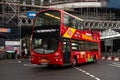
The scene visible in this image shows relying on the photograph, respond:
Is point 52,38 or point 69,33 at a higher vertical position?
point 69,33

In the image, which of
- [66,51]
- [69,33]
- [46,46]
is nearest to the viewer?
[46,46]

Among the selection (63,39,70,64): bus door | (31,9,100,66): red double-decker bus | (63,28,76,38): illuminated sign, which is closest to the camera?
(31,9,100,66): red double-decker bus

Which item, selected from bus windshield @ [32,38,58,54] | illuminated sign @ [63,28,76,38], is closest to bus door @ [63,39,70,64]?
illuminated sign @ [63,28,76,38]

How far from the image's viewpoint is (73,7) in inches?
2773

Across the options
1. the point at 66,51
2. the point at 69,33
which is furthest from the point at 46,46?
the point at 69,33

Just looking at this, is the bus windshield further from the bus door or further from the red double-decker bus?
the bus door

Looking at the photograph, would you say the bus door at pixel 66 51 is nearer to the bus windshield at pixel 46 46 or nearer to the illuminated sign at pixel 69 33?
the illuminated sign at pixel 69 33

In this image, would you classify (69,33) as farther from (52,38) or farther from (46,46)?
(46,46)

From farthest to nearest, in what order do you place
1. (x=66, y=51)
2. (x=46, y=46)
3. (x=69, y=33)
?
(x=69, y=33)
(x=66, y=51)
(x=46, y=46)

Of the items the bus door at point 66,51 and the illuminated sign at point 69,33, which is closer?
the bus door at point 66,51

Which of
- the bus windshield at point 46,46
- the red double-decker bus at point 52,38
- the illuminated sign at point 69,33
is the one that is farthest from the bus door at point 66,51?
the bus windshield at point 46,46

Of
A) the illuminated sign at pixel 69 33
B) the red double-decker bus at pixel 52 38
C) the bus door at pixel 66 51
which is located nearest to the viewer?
the red double-decker bus at pixel 52 38

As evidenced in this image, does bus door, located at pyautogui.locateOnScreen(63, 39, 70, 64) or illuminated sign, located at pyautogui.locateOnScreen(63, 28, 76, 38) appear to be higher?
illuminated sign, located at pyautogui.locateOnScreen(63, 28, 76, 38)

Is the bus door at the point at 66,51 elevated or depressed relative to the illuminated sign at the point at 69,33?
depressed
